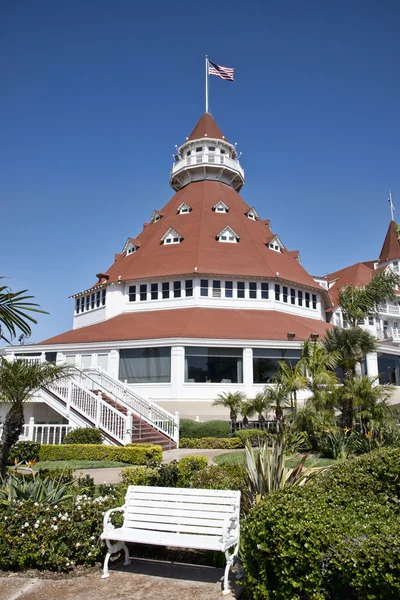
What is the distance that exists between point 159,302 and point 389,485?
29677 millimetres

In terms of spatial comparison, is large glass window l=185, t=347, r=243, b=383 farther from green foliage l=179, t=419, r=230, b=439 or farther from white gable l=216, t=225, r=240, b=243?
white gable l=216, t=225, r=240, b=243

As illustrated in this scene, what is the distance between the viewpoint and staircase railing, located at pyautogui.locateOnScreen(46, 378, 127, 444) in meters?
20.8

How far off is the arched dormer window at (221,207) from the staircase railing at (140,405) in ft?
74.2

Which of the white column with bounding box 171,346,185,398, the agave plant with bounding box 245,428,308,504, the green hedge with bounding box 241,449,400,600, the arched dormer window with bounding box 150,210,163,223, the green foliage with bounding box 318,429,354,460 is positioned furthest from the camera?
the arched dormer window with bounding box 150,210,163,223

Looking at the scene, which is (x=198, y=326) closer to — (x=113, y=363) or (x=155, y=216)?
(x=113, y=363)

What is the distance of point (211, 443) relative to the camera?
2345 centimetres

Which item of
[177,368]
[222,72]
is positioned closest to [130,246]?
[177,368]

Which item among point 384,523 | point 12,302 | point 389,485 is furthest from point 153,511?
point 12,302

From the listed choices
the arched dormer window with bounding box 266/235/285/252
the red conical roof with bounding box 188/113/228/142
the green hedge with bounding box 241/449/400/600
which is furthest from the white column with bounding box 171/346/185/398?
the red conical roof with bounding box 188/113/228/142

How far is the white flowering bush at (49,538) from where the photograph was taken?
664 cm

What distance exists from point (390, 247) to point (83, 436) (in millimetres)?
53732

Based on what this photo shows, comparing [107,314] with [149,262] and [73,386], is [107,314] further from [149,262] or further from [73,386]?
[73,386]

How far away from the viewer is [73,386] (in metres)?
22.7

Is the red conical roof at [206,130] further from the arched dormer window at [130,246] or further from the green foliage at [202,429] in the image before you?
the green foliage at [202,429]
